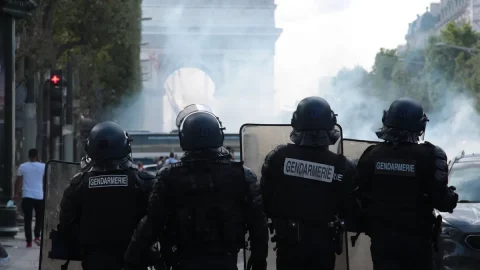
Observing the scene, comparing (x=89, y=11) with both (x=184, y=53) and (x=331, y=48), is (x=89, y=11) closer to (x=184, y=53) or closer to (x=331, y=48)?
(x=331, y=48)

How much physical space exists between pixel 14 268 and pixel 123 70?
32448 mm

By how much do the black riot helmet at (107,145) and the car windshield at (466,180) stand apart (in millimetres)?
4236

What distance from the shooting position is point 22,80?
2461 centimetres

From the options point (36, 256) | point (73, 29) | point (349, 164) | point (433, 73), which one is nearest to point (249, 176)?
point (349, 164)

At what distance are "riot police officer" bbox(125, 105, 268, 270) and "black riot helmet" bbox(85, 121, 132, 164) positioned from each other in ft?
1.79

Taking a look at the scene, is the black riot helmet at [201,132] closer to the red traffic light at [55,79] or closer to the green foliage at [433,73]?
the red traffic light at [55,79]

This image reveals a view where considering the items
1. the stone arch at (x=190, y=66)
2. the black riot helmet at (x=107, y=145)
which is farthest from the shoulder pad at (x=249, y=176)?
the stone arch at (x=190, y=66)

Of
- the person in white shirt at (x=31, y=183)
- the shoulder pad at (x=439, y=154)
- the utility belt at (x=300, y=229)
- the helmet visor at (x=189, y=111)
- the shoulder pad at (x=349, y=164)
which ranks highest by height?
the helmet visor at (x=189, y=111)

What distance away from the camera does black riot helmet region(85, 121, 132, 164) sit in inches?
256

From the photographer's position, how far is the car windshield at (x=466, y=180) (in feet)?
32.4

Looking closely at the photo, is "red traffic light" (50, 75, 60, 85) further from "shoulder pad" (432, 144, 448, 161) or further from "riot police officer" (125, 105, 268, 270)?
"riot police officer" (125, 105, 268, 270)

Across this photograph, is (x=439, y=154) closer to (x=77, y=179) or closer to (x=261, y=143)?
(x=261, y=143)

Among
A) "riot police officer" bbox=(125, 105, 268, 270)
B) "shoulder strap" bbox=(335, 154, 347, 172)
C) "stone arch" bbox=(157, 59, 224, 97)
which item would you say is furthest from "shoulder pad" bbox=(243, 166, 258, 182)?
"stone arch" bbox=(157, 59, 224, 97)

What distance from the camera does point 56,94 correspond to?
71.2 ft
